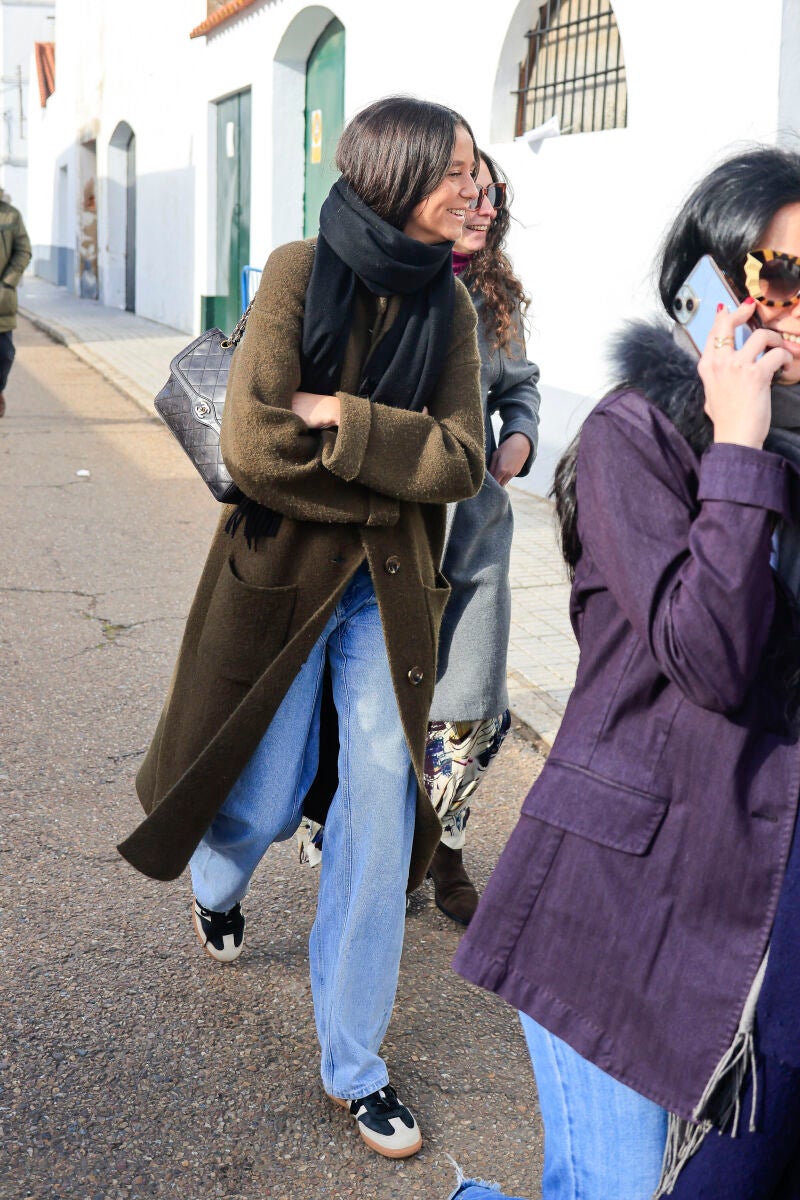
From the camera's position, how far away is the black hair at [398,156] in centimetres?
242

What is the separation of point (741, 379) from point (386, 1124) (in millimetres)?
1722

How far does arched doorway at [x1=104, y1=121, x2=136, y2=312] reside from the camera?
25.0m

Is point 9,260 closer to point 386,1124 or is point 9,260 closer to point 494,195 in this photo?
point 494,195

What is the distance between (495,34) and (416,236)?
289 inches

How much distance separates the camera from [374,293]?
2480 mm

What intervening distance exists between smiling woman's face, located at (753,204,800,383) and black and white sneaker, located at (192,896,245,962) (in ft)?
6.83

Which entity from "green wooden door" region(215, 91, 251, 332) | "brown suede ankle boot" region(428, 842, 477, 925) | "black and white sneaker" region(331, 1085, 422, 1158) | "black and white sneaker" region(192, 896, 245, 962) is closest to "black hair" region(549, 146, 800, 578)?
"black and white sneaker" region(331, 1085, 422, 1158)

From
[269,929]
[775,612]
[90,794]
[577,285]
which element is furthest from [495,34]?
[775,612]

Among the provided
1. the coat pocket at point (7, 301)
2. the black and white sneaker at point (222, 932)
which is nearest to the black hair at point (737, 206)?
the black and white sneaker at point (222, 932)

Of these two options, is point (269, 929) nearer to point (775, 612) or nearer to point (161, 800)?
point (161, 800)

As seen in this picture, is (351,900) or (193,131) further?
(193,131)

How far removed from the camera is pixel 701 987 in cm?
150

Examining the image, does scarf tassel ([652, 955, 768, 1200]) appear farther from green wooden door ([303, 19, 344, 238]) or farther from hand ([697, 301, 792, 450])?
Result: green wooden door ([303, 19, 344, 238])

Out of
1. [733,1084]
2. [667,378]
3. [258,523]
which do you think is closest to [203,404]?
[258,523]
